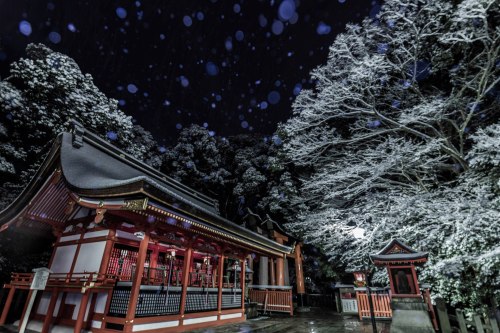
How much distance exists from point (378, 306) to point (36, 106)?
61.0 ft

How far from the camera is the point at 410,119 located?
8773mm

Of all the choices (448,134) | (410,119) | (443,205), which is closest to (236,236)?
(443,205)

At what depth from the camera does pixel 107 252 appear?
287 inches

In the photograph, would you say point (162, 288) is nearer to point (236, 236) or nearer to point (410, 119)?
point (236, 236)

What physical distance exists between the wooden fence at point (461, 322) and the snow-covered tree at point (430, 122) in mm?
1483

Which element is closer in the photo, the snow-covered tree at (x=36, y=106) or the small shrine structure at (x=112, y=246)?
the small shrine structure at (x=112, y=246)

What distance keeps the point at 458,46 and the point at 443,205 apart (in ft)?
19.4

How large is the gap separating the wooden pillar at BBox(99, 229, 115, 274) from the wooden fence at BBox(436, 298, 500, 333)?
916 cm

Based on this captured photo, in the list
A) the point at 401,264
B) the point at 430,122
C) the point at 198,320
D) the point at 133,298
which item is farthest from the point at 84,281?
the point at 430,122

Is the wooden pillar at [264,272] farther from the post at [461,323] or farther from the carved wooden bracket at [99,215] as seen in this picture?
the carved wooden bracket at [99,215]

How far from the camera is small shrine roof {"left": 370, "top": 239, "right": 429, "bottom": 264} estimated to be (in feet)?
23.7

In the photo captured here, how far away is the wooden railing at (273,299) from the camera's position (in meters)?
12.6

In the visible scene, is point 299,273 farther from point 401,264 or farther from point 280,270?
point 401,264

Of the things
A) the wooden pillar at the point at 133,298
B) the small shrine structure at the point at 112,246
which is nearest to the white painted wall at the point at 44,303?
the small shrine structure at the point at 112,246
